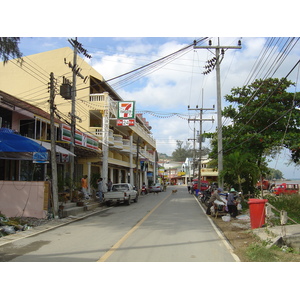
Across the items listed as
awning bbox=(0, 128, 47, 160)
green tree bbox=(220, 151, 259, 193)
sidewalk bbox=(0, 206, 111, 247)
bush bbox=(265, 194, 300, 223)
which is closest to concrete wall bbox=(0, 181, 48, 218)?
sidewalk bbox=(0, 206, 111, 247)

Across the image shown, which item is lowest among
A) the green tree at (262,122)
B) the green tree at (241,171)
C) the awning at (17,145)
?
the green tree at (241,171)

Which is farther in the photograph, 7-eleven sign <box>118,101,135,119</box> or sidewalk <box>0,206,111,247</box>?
7-eleven sign <box>118,101,135,119</box>

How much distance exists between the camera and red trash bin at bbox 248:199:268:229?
34.9ft

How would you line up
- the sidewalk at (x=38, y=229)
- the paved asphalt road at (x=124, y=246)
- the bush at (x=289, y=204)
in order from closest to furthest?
the paved asphalt road at (x=124, y=246) < the sidewalk at (x=38, y=229) < the bush at (x=289, y=204)

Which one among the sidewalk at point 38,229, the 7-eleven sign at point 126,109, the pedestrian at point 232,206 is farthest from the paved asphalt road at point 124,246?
the 7-eleven sign at point 126,109

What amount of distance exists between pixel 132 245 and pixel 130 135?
3043 cm

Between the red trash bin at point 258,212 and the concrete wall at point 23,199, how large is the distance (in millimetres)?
9126

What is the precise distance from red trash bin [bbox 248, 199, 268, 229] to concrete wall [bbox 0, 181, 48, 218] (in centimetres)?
913

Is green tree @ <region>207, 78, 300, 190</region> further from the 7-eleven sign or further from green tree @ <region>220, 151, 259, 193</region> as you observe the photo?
the 7-eleven sign

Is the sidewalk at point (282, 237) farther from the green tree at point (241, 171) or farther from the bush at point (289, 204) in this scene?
the green tree at point (241, 171)

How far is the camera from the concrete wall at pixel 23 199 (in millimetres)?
13875

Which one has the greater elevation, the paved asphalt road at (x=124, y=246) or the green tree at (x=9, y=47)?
the green tree at (x=9, y=47)

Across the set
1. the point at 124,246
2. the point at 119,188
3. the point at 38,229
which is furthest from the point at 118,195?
the point at 124,246

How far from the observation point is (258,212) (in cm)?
1071
